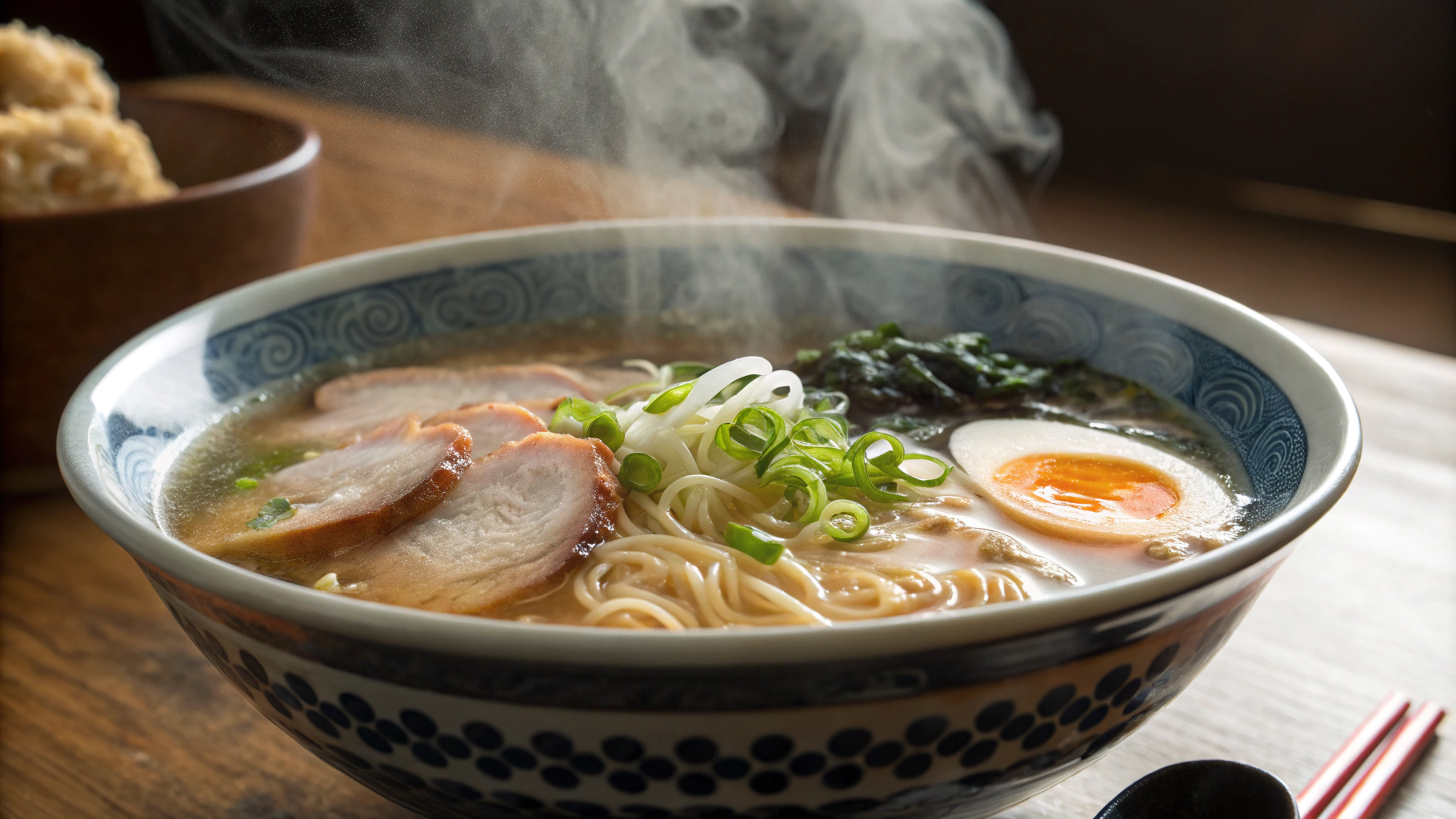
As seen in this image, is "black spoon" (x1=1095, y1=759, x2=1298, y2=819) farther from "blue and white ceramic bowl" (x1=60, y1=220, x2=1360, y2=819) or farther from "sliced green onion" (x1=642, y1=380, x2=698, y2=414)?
"sliced green onion" (x1=642, y1=380, x2=698, y2=414)

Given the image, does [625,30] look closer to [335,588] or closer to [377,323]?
[377,323]

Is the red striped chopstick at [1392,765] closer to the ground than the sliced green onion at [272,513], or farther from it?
farther from it

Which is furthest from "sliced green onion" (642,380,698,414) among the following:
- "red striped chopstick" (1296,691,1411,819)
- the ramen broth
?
"red striped chopstick" (1296,691,1411,819)

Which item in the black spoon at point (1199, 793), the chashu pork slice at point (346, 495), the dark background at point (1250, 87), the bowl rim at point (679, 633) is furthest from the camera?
the dark background at point (1250, 87)

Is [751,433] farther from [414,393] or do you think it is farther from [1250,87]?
[1250,87]

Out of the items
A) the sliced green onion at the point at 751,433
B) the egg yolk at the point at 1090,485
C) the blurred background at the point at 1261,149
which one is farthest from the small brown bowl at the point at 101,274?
the blurred background at the point at 1261,149

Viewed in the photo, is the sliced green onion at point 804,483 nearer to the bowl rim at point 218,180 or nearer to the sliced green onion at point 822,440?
the sliced green onion at point 822,440

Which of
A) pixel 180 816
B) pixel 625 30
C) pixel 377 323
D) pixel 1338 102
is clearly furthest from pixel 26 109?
pixel 1338 102
